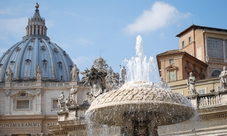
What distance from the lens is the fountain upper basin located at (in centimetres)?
1577

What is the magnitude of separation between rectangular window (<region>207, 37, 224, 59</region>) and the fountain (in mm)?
34290

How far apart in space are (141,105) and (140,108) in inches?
9.2

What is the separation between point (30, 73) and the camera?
109 meters

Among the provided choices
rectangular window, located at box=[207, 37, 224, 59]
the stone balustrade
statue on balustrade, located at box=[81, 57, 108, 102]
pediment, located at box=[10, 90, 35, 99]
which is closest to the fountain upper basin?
the stone balustrade

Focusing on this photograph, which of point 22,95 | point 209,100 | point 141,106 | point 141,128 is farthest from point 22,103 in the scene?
point 141,106

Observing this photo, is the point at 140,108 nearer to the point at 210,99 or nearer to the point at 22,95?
the point at 210,99

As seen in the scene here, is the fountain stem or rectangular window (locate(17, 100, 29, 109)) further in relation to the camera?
rectangular window (locate(17, 100, 29, 109))

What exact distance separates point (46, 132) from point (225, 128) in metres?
55.6

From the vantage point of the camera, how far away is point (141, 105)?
15812 millimetres

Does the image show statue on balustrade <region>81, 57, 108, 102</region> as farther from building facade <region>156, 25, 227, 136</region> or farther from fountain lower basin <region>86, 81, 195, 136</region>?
fountain lower basin <region>86, 81, 195, 136</region>

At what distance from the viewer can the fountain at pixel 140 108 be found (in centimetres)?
Answer: 1580

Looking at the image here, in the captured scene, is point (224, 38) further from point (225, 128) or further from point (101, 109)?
point (101, 109)

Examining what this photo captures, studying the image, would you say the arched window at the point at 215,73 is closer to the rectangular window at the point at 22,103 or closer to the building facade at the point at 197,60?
the building facade at the point at 197,60

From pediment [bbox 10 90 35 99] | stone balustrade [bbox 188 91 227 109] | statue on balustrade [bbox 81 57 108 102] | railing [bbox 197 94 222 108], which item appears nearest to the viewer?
stone balustrade [bbox 188 91 227 109]
